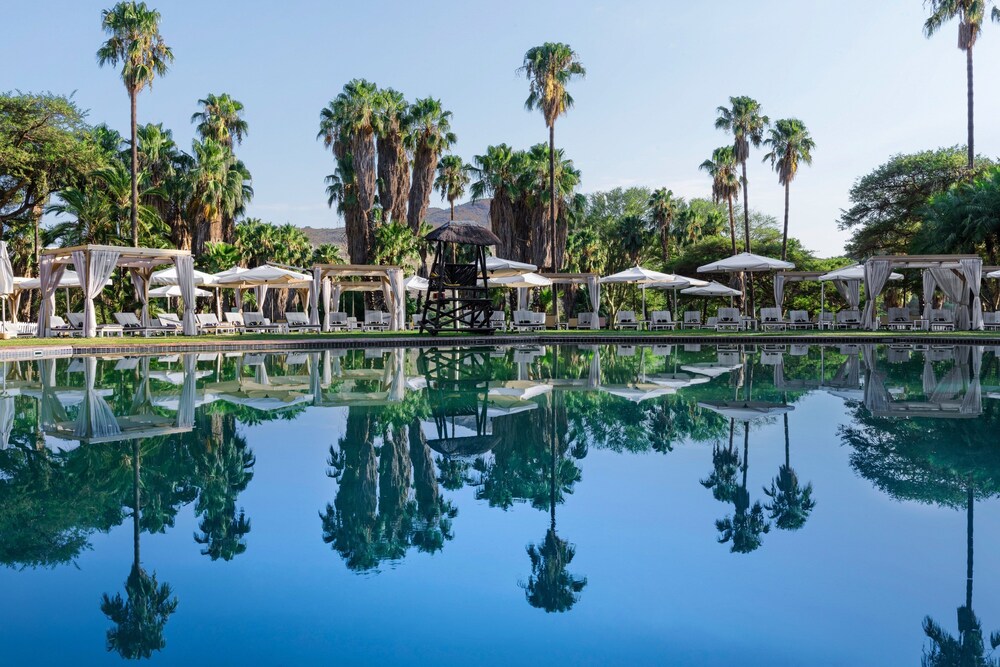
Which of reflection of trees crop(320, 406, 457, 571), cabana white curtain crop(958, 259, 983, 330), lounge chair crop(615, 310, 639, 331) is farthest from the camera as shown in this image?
lounge chair crop(615, 310, 639, 331)

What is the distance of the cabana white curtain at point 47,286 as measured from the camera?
68.5 feet

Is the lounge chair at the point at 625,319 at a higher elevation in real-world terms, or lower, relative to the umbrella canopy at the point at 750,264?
lower

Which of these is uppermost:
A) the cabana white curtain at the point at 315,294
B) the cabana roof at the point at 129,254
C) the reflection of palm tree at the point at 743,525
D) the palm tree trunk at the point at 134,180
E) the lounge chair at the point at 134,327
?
the palm tree trunk at the point at 134,180

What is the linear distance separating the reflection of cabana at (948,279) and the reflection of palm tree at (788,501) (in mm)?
19024

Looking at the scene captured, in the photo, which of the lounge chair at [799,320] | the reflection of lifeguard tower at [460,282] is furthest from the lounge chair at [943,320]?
the reflection of lifeguard tower at [460,282]

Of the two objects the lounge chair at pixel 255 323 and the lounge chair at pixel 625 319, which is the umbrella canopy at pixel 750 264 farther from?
the lounge chair at pixel 255 323

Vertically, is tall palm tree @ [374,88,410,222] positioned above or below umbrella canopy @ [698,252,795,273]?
above

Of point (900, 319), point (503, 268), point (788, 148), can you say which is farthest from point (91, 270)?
point (788, 148)

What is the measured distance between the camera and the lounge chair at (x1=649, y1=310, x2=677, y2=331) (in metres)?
26.4

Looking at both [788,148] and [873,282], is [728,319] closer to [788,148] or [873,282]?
[873,282]

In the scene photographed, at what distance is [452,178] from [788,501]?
35.0 metres

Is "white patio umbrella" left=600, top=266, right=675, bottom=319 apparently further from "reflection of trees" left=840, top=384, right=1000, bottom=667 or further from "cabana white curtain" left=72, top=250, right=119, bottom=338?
"reflection of trees" left=840, top=384, right=1000, bottom=667

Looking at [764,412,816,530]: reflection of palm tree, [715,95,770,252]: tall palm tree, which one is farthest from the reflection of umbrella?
[715,95,770,252]: tall palm tree

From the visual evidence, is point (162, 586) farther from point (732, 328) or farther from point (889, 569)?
point (732, 328)
